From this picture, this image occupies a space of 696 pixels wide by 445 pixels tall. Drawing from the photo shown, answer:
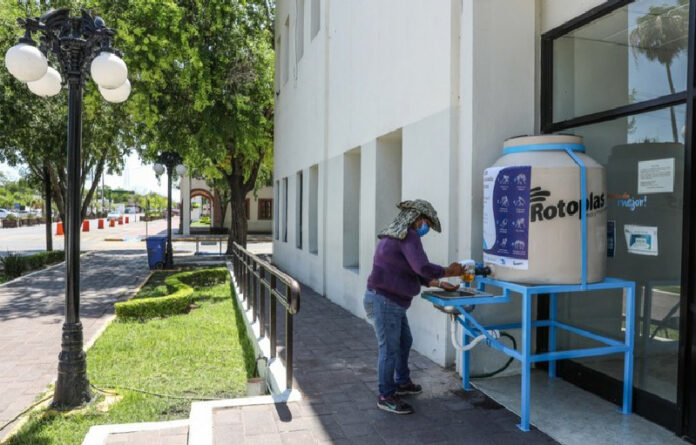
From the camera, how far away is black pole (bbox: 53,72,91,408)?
17.3ft

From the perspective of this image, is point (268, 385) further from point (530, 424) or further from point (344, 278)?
point (344, 278)

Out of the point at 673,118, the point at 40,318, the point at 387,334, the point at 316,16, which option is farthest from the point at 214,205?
the point at 673,118

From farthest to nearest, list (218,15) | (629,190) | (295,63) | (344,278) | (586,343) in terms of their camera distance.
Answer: (218,15)
(295,63)
(344,278)
(586,343)
(629,190)

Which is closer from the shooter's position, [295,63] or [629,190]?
[629,190]

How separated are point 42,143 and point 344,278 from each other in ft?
43.1

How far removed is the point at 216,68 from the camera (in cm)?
1642

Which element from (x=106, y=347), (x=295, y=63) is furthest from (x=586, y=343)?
(x=295, y=63)

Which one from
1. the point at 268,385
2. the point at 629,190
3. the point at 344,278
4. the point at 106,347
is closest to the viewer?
the point at 629,190

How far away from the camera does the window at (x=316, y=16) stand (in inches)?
460

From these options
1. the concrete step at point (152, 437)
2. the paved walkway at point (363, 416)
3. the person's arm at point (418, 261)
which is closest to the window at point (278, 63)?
the paved walkway at point (363, 416)

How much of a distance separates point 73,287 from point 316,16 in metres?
8.51

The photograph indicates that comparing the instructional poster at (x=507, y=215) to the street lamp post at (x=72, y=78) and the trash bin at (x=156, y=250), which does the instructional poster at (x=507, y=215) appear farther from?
the trash bin at (x=156, y=250)

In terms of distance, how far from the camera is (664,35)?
3.96 metres

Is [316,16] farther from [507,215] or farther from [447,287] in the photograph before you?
[447,287]
